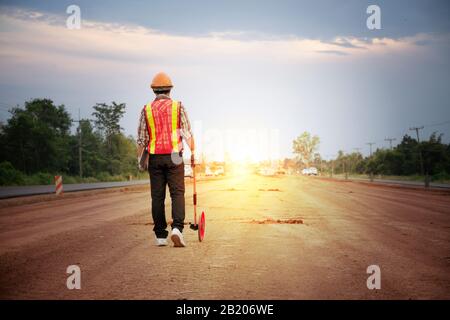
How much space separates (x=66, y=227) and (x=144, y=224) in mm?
1525

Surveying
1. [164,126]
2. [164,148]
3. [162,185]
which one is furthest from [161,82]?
[162,185]

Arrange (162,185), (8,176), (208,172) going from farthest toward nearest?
1. (208,172)
2. (8,176)
3. (162,185)

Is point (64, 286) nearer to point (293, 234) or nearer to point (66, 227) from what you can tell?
point (293, 234)

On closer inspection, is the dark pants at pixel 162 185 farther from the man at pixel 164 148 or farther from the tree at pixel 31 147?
the tree at pixel 31 147

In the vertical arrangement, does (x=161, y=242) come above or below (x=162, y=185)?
below

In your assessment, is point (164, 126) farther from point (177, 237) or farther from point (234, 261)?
point (234, 261)

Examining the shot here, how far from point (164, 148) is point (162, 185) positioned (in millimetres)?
555

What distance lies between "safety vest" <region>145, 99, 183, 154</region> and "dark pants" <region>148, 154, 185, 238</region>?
0.15 m

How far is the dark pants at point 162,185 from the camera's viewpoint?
6.14 meters

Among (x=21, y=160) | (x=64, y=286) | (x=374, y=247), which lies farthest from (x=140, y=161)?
(x=21, y=160)

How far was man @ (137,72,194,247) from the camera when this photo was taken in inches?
242

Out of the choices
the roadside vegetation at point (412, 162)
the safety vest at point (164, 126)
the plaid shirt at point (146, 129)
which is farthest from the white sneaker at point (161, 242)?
the roadside vegetation at point (412, 162)

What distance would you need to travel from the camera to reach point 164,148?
6.12 meters

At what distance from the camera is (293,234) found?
723 cm
